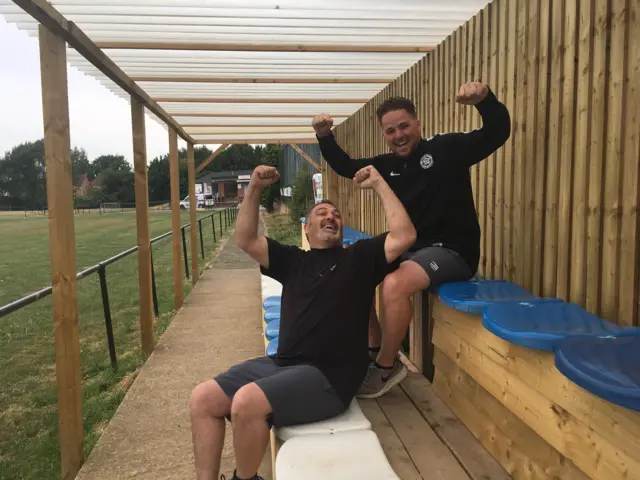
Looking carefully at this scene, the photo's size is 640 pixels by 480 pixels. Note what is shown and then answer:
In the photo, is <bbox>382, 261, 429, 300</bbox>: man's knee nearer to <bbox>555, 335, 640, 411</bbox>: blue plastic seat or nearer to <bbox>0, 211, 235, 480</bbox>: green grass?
<bbox>555, 335, 640, 411</bbox>: blue plastic seat

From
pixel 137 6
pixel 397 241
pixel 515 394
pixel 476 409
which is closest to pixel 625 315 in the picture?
pixel 515 394

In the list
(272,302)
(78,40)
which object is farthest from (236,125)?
(78,40)

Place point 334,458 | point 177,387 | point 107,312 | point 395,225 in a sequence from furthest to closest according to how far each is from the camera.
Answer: point 107,312
point 177,387
point 395,225
point 334,458

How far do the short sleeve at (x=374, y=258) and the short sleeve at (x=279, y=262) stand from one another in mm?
319

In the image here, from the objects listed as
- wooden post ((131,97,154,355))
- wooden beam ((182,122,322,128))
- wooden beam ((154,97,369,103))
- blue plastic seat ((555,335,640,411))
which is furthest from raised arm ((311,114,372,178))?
wooden beam ((182,122,322,128))

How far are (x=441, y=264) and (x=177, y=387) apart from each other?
8.51ft

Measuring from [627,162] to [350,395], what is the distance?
1445 millimetres

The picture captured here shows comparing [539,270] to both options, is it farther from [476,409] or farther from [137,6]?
[137,6]

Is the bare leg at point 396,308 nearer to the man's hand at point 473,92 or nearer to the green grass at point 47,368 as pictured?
the man's hand at point 473,92

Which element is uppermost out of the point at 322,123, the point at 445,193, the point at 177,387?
the point at 322,123

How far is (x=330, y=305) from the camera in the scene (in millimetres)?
2268

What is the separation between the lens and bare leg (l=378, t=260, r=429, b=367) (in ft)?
8.27

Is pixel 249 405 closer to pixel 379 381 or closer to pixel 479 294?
pixel 379 381

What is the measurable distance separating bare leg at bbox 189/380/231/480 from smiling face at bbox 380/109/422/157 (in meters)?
1.64
